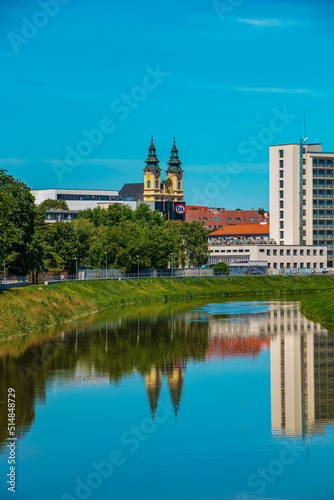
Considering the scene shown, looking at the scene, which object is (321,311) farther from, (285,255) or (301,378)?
(285,255)

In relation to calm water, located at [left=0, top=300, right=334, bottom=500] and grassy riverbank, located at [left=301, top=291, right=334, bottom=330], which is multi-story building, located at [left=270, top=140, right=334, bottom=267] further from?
calm water, located at [left=0, top=300, right=334, bottom=500]

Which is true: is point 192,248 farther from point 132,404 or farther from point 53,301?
point 132,404

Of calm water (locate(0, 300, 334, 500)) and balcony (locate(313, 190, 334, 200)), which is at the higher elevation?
balcony (locate(313, 190, 334, 200))

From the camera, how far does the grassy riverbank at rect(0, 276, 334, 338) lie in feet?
219

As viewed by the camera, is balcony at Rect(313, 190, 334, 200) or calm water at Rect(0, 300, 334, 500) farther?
balcony at Rect(313, 190, 334, 200)

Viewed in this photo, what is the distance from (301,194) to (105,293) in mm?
67405

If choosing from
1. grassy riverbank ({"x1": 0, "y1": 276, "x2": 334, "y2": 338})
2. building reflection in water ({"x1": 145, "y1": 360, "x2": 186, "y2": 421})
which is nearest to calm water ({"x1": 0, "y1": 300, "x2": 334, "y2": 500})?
building reflection in water ({"x1": 145, "y1": 360, "x2": 186, "y2": 421})

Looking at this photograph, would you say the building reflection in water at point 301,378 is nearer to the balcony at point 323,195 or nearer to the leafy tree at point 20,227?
the leafy tree at point 20,227

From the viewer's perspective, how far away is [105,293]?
4085 inches

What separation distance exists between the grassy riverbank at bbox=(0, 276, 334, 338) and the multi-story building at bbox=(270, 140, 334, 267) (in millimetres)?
16810

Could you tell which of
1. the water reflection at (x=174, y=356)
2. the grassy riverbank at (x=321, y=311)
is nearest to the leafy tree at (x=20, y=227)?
the water reflection at (x=174, y=356)

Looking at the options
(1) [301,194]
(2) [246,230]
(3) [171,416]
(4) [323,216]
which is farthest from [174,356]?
(2) [246,230]

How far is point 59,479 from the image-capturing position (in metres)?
25.3

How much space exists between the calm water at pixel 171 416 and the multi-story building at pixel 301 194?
324 feet
